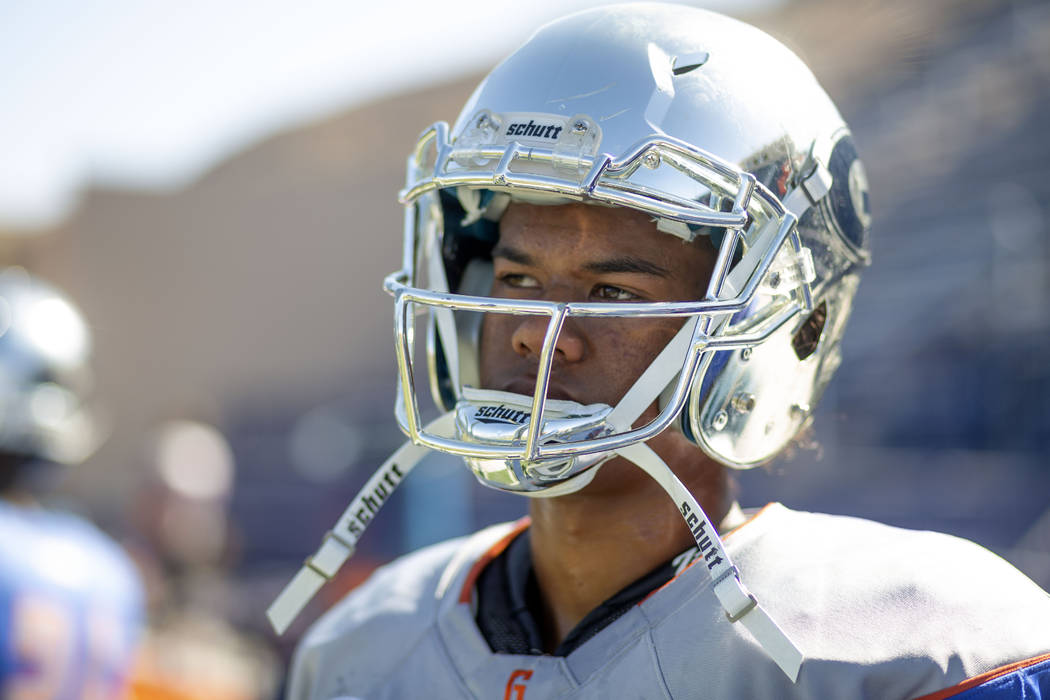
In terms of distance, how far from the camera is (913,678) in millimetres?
1072

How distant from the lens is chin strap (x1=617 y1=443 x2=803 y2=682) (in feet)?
3.48

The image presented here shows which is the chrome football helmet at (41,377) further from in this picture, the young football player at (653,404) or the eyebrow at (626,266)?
the eyebrow at (626,266)

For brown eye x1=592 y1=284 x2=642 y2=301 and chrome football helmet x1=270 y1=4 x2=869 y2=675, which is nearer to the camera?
chrome football helmet x1=270 y1=4 x2=869 y2=675

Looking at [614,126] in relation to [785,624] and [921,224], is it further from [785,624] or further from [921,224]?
[921,224]

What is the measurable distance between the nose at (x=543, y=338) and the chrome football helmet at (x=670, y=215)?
24 mm

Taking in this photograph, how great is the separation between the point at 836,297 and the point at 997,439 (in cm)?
479

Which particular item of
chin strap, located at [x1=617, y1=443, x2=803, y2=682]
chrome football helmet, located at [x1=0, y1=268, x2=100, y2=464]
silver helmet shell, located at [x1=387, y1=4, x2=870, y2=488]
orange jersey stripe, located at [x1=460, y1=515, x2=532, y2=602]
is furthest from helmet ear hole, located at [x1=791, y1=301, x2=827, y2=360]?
chrome football helmet, located at [x1=0, y1=268, x2=100, y2=464]

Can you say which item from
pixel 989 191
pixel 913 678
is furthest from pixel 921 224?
pixel 913 678

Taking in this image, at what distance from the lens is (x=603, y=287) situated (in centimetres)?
133

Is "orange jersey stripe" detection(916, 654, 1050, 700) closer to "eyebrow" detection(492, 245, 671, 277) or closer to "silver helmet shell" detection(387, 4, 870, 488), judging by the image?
"silver helmet shell" detection(387, 4, 870, 488)

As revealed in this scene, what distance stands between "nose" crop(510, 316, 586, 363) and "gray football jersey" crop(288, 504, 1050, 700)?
1.04 feet

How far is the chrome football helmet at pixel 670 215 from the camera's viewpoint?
3.92 feet

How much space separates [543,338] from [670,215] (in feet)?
0.75

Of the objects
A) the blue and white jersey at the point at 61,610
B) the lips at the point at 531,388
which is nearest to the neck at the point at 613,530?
the lips at the point at 531,388
